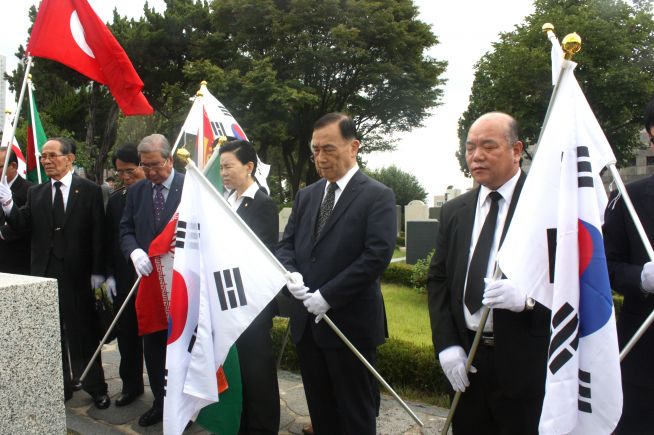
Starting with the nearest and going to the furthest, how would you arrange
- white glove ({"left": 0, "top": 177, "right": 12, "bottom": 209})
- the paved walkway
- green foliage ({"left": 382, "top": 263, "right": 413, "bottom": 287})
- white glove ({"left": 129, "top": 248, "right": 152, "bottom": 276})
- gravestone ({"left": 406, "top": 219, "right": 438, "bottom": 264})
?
white glove ({"left": 129, "top": 248, "right": 152, "bottom": 276}), the paved walkway, white glove ({"left": 0, "top": 177, "right": 12, "bottom": 209}), green foliage ({"left": 382, "top": 263, "right": 413, "bottom": 287}), gravestone ({"left": 406, "top": 219, "right": 438, "bottom": 264})

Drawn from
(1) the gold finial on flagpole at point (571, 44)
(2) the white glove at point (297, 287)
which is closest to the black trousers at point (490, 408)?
(2) the white glove at point (297, 287)

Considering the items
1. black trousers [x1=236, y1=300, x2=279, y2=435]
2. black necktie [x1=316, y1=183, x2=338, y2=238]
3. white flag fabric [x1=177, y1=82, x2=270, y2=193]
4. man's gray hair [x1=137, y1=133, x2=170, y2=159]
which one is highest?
white flag fabric [x1=177, y1=82, x2=270, y2=193]

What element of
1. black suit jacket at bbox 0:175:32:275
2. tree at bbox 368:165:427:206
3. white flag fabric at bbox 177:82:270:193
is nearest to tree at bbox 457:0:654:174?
tree at bbox 368:165:427:206

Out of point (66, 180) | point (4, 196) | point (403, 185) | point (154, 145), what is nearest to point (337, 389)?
point (154, 145)

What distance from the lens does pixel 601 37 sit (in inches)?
949

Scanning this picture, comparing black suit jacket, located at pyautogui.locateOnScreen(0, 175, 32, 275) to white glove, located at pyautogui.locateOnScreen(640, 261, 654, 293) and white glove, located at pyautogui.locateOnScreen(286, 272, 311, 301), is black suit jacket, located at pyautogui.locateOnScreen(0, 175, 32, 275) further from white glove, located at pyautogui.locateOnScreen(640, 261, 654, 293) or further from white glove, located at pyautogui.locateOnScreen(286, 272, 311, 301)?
white glove, located at pyautogui.locateOnScreen(640, 261, 654, 293)

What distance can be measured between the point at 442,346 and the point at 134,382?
10.2 feet

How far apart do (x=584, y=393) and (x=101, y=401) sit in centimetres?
383

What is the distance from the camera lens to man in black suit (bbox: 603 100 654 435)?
8.47 feet

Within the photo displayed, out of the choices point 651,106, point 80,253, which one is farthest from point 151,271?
point 651,106

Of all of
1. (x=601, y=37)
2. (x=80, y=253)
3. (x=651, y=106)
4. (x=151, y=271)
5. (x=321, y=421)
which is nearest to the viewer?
(x=651, y=106)

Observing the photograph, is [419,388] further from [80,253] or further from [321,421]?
[80,253]

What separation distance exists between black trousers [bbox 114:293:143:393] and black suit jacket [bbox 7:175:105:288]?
38 cm

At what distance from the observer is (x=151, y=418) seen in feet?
13.5
